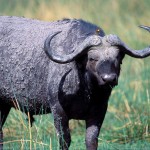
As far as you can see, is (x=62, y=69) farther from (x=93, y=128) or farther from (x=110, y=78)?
(x=110, y=78)

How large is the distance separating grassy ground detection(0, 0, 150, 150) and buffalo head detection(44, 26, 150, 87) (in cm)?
74

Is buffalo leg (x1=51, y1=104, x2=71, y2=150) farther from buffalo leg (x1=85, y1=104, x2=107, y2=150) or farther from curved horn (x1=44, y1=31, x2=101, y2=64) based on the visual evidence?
curved horn (x1=44, y1=31, x2=101, y2=64)

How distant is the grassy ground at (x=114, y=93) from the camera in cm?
872

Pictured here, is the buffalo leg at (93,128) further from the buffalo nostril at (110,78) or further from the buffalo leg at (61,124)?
the buffalo nostril at (110,78)

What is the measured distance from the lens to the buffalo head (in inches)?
285

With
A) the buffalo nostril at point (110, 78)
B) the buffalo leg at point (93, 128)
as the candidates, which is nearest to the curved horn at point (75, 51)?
the buffalo nostril at point (110, 78)

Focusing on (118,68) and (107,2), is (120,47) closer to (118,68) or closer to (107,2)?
(118,68)

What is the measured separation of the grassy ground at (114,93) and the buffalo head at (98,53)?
74 centimetres

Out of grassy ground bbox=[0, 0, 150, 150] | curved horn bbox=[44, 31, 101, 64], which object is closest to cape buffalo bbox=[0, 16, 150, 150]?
curved horn bbox=[44, 31, 101, 64]

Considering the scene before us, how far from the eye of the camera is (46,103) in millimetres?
A: 8125

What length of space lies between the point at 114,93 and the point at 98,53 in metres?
4.74

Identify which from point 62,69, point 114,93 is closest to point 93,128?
point 62,69

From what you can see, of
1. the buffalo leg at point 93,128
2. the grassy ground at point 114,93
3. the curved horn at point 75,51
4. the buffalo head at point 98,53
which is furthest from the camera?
the grassy ground at point 114,93

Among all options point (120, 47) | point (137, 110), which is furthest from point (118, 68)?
point (137, 110)
